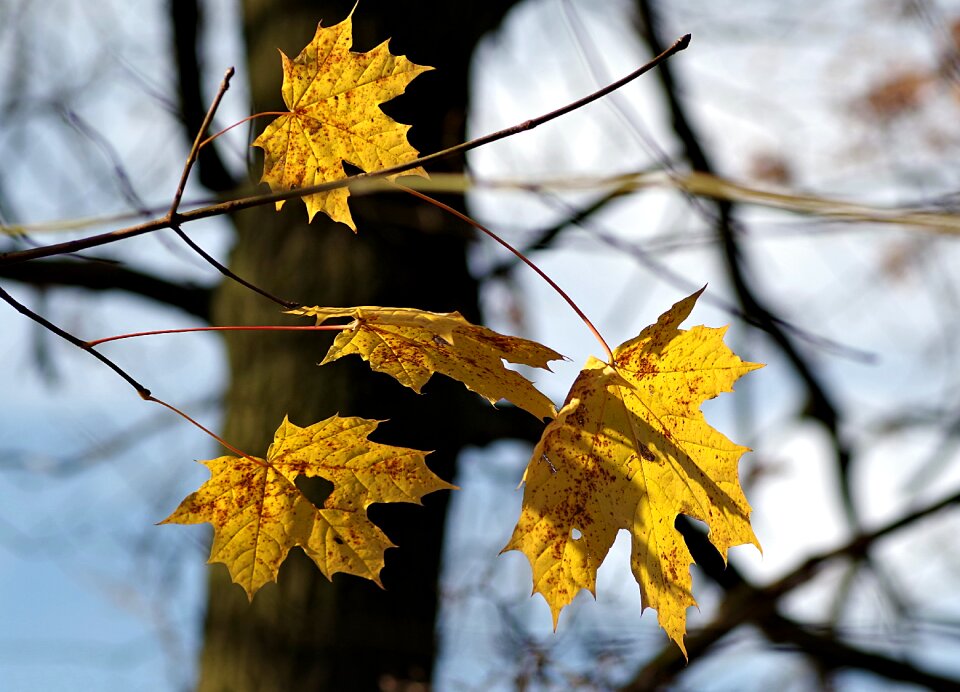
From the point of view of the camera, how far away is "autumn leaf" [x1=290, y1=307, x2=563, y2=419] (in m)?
0.75

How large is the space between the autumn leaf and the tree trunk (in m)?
1.39

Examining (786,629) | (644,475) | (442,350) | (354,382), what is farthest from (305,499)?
(786,629)

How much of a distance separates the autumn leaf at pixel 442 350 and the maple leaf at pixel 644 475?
0.08 meters

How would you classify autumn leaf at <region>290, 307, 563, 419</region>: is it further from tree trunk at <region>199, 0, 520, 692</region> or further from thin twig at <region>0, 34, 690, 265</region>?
tree trunk at <region>199, 0, 520, 692</region>

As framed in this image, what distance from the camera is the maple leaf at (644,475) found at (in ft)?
2.89

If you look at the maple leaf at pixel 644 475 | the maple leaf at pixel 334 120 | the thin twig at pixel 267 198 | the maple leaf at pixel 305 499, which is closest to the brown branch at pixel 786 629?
the maple leaf at pixel 644 475

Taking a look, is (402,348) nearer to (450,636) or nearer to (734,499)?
(734,499)

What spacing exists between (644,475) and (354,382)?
59.6 inches

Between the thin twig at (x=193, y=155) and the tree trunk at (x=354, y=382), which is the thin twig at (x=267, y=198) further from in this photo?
the tree trunk at (x=354, y=382)

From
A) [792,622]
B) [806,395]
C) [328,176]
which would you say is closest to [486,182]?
[328,176]

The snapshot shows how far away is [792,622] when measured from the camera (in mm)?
2123

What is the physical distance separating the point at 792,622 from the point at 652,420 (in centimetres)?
145

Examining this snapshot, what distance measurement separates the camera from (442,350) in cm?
84

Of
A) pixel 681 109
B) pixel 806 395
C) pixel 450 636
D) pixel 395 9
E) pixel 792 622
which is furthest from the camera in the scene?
pixel 806 395
